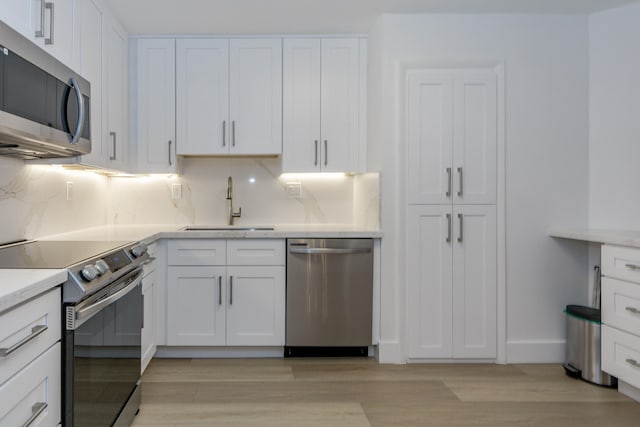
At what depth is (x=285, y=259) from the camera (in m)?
3.09

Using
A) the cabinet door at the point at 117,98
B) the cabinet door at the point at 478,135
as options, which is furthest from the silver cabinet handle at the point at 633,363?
the cabinet door at the point at 117,98

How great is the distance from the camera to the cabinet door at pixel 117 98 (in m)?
2.90

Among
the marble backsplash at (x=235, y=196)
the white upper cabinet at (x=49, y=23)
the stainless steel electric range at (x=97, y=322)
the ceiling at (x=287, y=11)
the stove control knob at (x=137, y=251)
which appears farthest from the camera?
the marble backsplash at (x=235, y=196)

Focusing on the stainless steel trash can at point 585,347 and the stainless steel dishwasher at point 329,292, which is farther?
the stainless steel dishwasher at point 329,292

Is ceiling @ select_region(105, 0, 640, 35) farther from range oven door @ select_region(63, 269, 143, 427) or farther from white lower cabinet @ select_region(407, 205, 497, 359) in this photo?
range oven door @ select_region(63, 269, 143, 427)

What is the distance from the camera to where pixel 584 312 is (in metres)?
2.82

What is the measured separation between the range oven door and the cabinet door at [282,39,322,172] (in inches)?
62.2

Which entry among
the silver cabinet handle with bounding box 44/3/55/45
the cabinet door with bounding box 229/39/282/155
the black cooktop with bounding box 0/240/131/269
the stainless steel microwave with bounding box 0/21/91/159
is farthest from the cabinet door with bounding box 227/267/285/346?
the silver cabinet handle with bounding box 44/3/55/45

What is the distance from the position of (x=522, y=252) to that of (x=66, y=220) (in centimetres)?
300

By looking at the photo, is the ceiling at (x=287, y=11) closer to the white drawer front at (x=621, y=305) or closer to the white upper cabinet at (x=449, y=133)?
the white upper cabinet at (x=449, y=133)

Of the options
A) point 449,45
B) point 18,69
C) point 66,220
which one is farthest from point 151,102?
point 449,45

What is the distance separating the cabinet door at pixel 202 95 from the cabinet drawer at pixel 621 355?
9.02 ft

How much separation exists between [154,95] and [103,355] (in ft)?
7.12

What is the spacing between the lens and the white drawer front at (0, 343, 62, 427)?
3.76 ft
